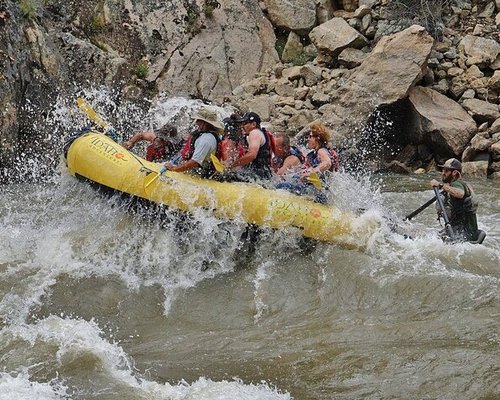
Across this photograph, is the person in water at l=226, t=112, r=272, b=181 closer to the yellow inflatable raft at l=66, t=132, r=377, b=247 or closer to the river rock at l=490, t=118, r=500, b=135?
the yellow inflatable raft at l=66, t=132, r=377, b=247

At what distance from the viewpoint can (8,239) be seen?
23.6 ft

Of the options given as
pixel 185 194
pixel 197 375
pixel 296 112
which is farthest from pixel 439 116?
pixel 197 375

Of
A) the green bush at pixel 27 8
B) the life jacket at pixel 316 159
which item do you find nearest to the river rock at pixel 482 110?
the life jacket at pixel 316 159

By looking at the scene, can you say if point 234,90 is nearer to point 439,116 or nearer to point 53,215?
point 439,116

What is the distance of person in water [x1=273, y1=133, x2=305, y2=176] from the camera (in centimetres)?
766

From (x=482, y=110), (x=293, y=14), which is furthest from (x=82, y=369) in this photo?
(x=293, y=14)

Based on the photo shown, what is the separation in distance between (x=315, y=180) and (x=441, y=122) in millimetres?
6142

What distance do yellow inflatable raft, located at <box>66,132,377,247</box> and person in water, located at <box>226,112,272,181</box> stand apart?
0.64ft

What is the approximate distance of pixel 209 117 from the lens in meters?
6.79

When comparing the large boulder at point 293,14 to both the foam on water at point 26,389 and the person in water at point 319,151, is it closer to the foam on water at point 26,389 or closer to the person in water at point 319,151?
the person in water at point 319,151

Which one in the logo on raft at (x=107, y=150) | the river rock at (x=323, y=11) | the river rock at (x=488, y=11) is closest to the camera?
the logo on raft at (x=107, y=150)

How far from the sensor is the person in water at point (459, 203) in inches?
275

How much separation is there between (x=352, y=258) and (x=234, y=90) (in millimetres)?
8197

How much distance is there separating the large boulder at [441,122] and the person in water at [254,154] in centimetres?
592
